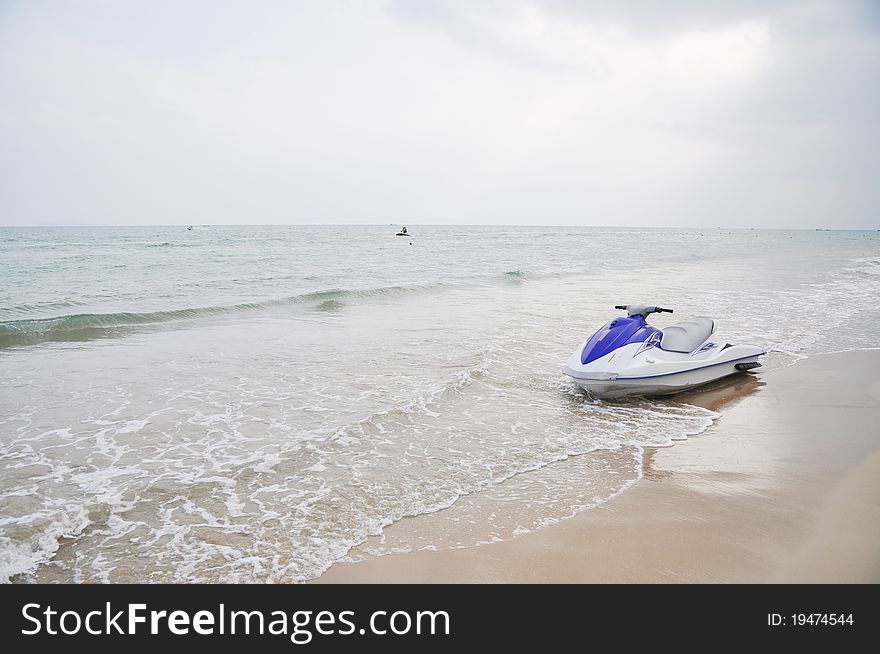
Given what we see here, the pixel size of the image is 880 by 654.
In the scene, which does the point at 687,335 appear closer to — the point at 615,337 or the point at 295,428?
the point at 615,337

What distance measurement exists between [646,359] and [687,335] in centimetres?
103

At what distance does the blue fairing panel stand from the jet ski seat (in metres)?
0.35

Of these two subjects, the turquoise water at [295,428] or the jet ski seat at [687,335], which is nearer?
the turquoise water at [295,428]

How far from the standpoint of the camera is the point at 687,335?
24.3 feet

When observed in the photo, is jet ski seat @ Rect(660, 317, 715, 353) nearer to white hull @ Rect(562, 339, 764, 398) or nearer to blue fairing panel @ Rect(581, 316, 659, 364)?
white hull @ Rect(562, 339, 764, 398)

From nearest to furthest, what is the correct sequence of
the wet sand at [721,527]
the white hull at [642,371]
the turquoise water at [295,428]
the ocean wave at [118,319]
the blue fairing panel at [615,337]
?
the wet sand at [721,527], the turquoise water at [295,428], the white hull at [642,371], the blue fairing panel at [615,337], the ocean wave at [118,319]

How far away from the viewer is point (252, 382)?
7.58 metres

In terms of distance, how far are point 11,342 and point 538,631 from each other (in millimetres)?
11682

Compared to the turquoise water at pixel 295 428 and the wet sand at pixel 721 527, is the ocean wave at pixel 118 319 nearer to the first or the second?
the turquoise water at pixel 295 428

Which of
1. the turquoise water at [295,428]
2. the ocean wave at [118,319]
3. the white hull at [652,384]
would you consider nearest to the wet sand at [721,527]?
the turquoise water at [295,428]

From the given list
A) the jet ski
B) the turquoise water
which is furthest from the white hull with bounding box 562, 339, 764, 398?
the turquoise water

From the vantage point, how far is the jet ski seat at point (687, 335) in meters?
7.25

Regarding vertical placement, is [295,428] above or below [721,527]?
above

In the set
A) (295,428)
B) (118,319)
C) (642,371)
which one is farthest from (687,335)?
(118,319)
